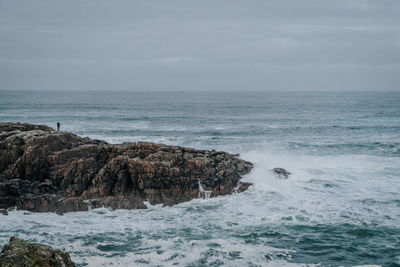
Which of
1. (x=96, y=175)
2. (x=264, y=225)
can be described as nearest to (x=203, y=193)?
(x=264, y=225)

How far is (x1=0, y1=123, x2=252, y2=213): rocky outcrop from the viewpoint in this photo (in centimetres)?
2311

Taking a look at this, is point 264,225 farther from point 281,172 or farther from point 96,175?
point 96,175

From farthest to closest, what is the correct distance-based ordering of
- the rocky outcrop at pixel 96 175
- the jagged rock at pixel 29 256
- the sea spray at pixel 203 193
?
the sea spray at pixel 203 193 → the rocky outcrop at pixel 96 175 → the jagged rock at pixel 29 256

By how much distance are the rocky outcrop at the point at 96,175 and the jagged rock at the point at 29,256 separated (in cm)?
1268

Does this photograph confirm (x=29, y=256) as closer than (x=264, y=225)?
Yes

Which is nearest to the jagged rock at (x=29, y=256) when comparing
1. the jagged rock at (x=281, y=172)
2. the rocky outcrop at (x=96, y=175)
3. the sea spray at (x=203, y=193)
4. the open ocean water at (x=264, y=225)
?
the open ocean water at (x=264, y=225)

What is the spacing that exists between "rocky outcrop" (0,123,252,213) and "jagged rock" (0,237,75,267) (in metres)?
12.7

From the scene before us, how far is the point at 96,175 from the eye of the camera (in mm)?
24641

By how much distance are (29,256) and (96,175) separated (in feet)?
49.1

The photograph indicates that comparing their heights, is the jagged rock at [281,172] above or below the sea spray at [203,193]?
above

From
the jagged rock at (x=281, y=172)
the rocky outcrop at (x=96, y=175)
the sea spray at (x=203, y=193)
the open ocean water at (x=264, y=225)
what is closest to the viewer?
the open ocean water at (x=264, y=225)

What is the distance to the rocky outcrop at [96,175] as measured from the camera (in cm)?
2311

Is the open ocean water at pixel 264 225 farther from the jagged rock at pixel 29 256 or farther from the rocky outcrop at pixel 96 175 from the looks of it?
the jagged rock at pixel 29 256

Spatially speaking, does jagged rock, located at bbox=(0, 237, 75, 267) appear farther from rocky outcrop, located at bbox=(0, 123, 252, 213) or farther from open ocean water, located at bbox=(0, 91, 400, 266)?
rocky outcrop, located at bbox=(0, 123, 252, 213)
